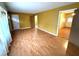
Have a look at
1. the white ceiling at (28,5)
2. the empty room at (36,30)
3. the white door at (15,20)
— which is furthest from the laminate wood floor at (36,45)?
the white ceiling at (28,5)

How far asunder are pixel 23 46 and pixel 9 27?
0.42m

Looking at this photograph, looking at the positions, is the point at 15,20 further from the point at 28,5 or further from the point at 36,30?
the point at 36,30

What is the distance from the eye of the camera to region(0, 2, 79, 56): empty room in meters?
0.99

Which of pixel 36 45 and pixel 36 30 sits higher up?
pixel 36 30

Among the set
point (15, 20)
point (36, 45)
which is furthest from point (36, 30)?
point (15, 20)

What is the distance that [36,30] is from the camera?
1617 mm

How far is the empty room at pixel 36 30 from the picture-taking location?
0.99 meters

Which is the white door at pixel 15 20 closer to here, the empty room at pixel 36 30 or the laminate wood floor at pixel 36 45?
the empty room at pixel 36 30

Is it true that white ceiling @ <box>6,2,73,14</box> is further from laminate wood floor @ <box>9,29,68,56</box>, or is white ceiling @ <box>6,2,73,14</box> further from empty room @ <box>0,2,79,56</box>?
laminate wood floor @ <box>9,29,68,56</box>

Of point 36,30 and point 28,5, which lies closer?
point 28,5

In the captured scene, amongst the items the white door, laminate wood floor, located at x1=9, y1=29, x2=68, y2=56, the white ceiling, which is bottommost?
laminate wood floor, located at x1=9, y1=29, x2=68, y2=56

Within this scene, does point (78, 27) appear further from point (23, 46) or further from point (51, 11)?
point (23, 46)

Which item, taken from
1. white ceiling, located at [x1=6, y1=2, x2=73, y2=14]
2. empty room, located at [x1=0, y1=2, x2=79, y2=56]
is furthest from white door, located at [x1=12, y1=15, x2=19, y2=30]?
white ceiling, located at [x1=6, y1=2, x2=73, y2=14]

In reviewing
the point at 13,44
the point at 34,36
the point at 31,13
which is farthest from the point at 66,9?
the point at 13,44
